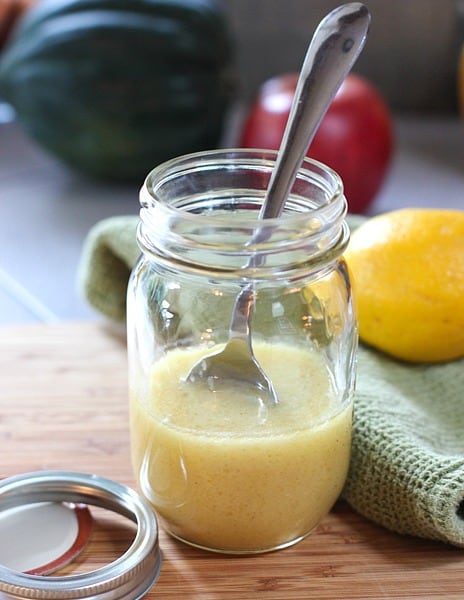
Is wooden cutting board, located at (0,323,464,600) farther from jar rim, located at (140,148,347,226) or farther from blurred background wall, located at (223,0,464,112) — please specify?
blurred background wall, located at (223,0,464,112)

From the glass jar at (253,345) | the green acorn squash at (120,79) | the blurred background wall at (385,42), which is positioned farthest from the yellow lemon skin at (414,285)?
the blurred background wall at (385,42)

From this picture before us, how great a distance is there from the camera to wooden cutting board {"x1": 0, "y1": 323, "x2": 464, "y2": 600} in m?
0.61

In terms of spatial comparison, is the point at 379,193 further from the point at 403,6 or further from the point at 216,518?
the point at 216,518

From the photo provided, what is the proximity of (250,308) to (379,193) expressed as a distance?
722 millimetres

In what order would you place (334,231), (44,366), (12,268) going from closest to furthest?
(334,231) → (44,366) → (12,268)

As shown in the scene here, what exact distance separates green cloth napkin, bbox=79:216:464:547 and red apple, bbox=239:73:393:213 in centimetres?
46

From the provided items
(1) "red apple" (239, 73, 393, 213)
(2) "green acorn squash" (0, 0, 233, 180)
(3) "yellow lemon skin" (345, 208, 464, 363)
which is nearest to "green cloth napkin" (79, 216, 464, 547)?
(3) "yellow lemon skin" (345, 208, 464, 363)

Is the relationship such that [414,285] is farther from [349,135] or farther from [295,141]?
[349,135]

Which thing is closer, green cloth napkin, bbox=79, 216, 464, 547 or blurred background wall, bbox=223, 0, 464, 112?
green cloth napkin, bbox=79, 216, 464, 547

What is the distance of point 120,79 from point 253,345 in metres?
0.69

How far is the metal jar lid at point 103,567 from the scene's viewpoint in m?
0.56

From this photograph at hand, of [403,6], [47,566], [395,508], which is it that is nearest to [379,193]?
[403,6]

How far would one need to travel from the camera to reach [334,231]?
1.97ft

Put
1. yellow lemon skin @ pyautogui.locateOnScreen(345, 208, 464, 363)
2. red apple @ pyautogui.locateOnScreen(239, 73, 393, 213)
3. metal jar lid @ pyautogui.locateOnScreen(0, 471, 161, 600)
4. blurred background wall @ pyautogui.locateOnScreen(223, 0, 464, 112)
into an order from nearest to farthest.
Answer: metal jar lid @ pyautogui.locateOnScreen(0, 471, 161, 600) < yellow lemon skin @ pyautogui.locateOnScreen(345, 208, 464, 363) < red apple @ pyautogui.locateOnScreen(239, 73, 393, 213) < blurred background wall @ pyautogui.locateOnScreen(223, 0, 464, 112)
